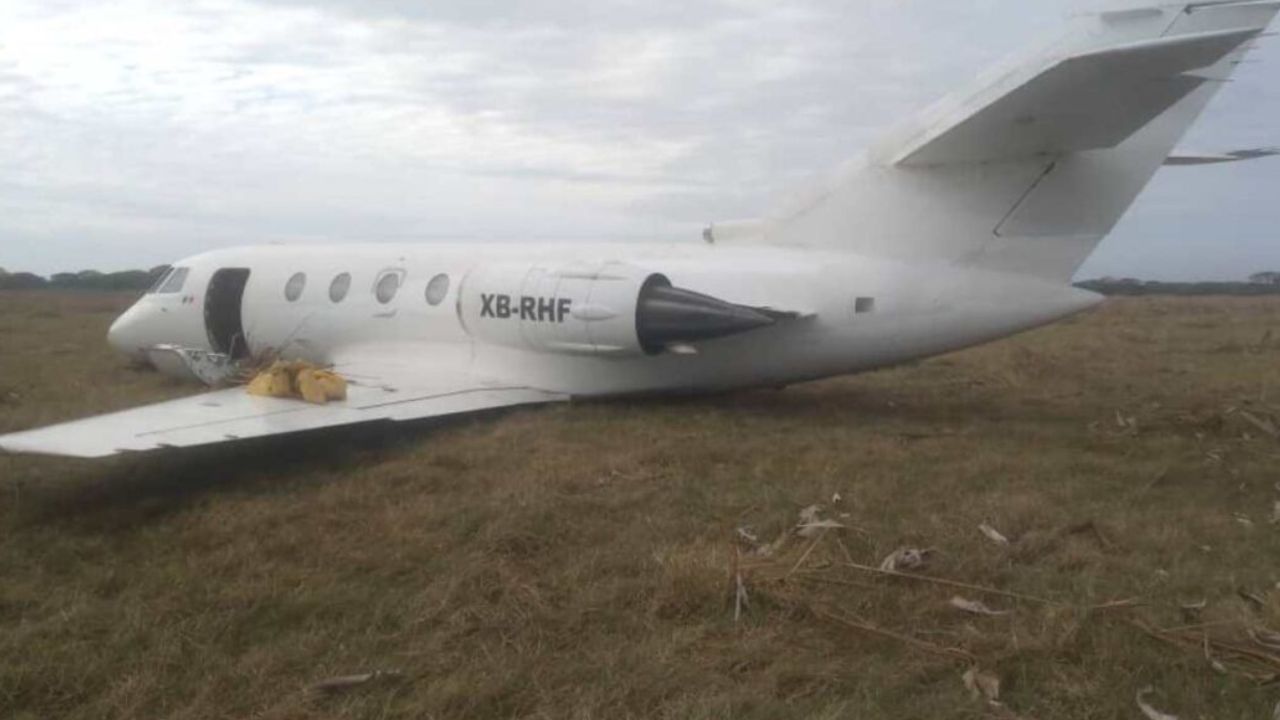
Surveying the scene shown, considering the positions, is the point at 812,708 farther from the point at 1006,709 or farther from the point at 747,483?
the point at 747,483

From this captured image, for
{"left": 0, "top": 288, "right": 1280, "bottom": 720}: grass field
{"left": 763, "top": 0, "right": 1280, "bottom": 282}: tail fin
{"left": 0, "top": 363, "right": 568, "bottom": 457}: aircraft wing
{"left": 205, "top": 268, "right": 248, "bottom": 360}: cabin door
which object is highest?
{"left": 763, "top": 0, "right": 1280, "bottom": 282}: tail fin

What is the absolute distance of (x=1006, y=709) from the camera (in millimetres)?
4035

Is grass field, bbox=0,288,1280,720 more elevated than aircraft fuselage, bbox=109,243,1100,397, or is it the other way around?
aircraft fuselage, bbox=109,243,1100,397

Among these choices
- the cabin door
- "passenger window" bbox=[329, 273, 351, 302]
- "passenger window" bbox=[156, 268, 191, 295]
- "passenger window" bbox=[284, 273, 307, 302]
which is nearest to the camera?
"passenger window" bbox=[329, 273, 351, 302]

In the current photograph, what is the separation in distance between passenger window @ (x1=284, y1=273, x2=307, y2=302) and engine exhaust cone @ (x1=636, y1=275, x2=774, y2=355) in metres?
5.32

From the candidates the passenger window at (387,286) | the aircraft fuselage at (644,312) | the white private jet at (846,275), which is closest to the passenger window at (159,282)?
the aircraft fuselage at (644,312)

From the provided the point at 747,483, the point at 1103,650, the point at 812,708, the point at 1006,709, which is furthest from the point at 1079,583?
the point at 747,483

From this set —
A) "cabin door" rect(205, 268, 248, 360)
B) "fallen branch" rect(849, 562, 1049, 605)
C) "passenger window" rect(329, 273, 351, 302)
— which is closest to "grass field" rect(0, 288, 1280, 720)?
"fallen branch" rect(849, 562, 1049, 605)

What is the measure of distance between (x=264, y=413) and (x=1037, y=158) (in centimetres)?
664

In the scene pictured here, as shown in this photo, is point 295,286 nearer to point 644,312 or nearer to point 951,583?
point 644,312

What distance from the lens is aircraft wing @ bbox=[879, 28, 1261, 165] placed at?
762cm

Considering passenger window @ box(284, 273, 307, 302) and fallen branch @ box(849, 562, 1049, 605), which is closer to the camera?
fallen branch @ box(849, 562, 1049, 605)

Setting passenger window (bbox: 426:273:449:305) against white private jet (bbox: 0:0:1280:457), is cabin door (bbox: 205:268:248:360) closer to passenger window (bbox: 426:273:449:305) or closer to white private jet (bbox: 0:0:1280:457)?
white private jet (bbox: 0:0:1280:457)

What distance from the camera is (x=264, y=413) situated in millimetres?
8906
